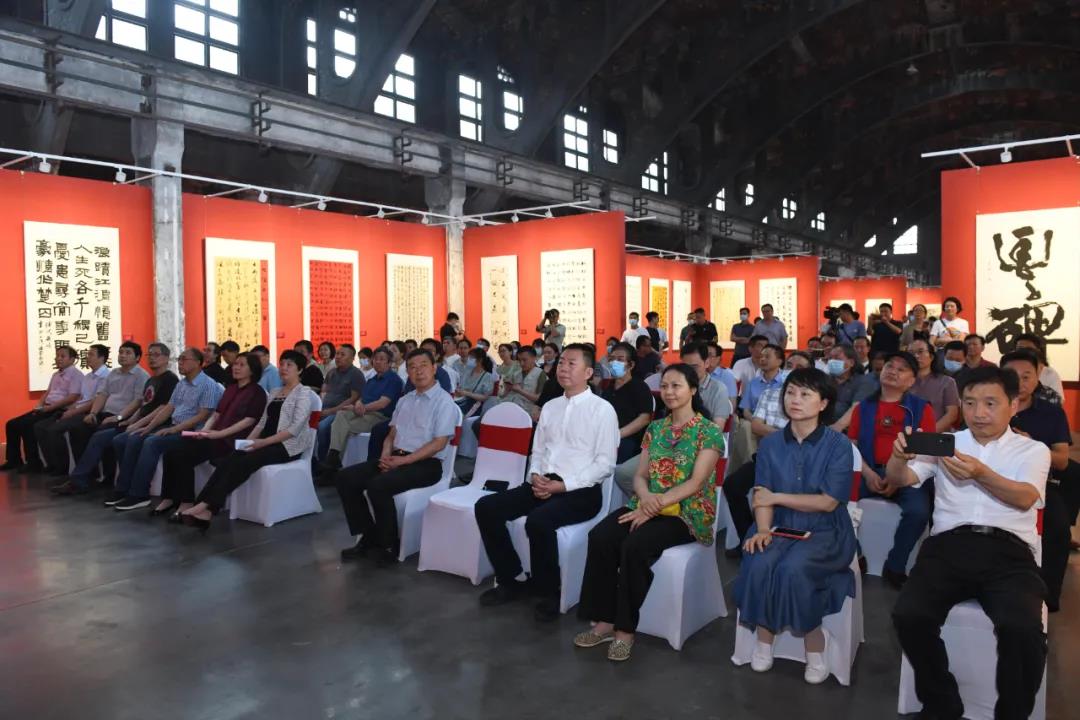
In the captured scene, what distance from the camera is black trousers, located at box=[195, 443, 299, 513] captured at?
520cm

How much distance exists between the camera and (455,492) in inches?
172

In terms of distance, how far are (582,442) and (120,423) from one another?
4823 millimetres

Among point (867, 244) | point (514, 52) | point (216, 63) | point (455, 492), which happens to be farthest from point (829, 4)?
point (867, 244)

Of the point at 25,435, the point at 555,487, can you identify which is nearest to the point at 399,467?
the point at 555,487

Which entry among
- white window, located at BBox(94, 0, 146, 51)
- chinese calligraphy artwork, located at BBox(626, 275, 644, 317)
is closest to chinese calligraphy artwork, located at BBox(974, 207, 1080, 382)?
chinese calligraphy artwork, located at BBox(626, 275, 644, 317)

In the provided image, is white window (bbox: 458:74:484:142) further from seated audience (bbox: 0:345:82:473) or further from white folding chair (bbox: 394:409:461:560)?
white folding chair (bbox: 394:409:461:560)

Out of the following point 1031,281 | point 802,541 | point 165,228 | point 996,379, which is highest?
point 165,228

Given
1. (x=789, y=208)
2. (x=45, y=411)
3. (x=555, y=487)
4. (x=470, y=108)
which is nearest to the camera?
(x=555, y=487)

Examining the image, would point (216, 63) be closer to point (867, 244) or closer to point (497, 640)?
point (497, 640)

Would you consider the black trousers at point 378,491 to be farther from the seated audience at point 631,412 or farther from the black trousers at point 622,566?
the black trousers at point 622,566

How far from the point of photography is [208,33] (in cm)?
1086

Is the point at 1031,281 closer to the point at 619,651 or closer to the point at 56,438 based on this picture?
the point at 619,651

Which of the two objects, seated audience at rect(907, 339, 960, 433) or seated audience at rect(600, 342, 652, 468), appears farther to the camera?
seated audience at rect(600, 342, 652, 468)

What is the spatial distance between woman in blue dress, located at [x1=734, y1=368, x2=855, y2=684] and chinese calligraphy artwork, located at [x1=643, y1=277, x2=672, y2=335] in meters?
13.1
